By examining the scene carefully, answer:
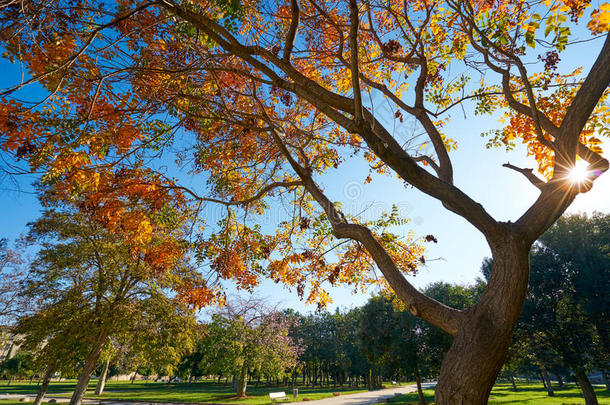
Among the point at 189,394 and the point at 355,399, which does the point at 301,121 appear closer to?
the point at 355,399

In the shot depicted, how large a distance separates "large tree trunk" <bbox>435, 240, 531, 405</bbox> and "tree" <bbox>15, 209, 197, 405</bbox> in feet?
41.8

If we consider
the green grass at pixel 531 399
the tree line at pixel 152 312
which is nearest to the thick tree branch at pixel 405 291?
the tree line at pixel 152 312

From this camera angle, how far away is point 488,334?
107 inches

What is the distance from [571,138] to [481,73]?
2875 mm

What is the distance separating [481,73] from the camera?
17.7ft

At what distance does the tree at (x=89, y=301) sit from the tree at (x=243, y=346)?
916cm

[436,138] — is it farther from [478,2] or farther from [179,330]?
[179,330]

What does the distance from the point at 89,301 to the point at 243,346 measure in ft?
42.5

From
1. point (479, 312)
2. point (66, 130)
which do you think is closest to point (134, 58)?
point (66, 130)

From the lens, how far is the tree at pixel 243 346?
22922 millimetres

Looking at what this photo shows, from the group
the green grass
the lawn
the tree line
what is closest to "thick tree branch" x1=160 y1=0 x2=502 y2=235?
the tree line

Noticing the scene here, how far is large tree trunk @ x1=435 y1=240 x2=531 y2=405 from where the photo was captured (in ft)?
8.63

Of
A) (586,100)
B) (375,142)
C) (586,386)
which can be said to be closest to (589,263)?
(586,386)

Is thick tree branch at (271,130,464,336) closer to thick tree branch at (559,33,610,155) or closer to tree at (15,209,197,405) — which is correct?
thick tree branch at (559,33,610,155)
